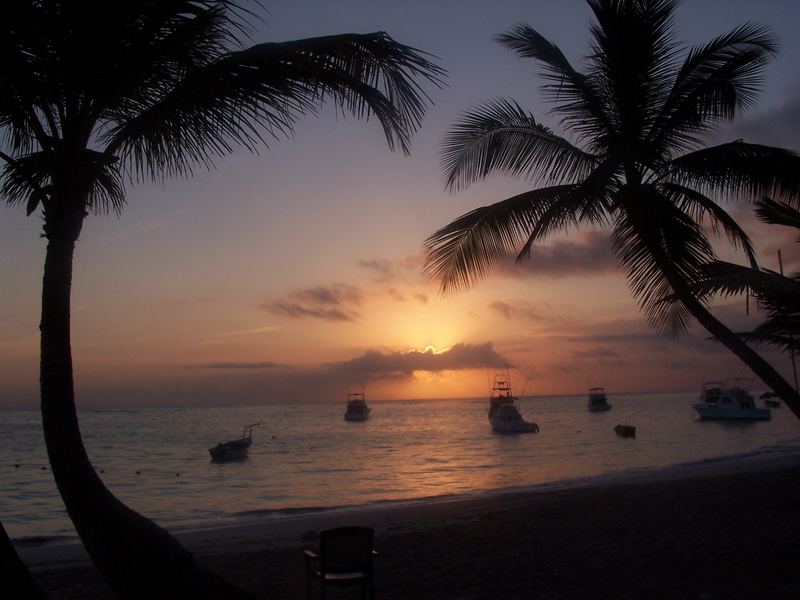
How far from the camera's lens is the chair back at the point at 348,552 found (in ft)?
19.8

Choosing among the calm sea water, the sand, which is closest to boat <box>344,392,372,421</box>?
the calm sea water

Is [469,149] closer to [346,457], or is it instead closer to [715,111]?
[715,111]

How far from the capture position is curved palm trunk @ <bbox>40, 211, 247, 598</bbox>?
205 inches

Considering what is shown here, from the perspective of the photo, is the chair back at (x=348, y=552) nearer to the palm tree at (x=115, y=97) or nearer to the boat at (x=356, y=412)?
the palm tree at (x=115, y=97)

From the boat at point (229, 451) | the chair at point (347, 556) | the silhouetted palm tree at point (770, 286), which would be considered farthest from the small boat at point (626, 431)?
the chair at point (347, 556)

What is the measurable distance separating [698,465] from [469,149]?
1021 inches

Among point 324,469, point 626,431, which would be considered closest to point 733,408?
point 626,431

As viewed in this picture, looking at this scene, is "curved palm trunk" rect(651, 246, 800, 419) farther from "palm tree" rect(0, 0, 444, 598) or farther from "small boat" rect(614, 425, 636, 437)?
"small boat" rect(614, 425, 636, 437)

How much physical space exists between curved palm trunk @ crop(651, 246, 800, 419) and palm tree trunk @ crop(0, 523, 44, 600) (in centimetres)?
651

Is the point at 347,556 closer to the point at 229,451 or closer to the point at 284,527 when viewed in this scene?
the point at 284,527

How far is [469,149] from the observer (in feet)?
29.4

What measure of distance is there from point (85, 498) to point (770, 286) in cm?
599

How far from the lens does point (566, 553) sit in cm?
908

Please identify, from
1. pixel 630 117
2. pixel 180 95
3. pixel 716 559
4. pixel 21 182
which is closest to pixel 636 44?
pixel 630 117
